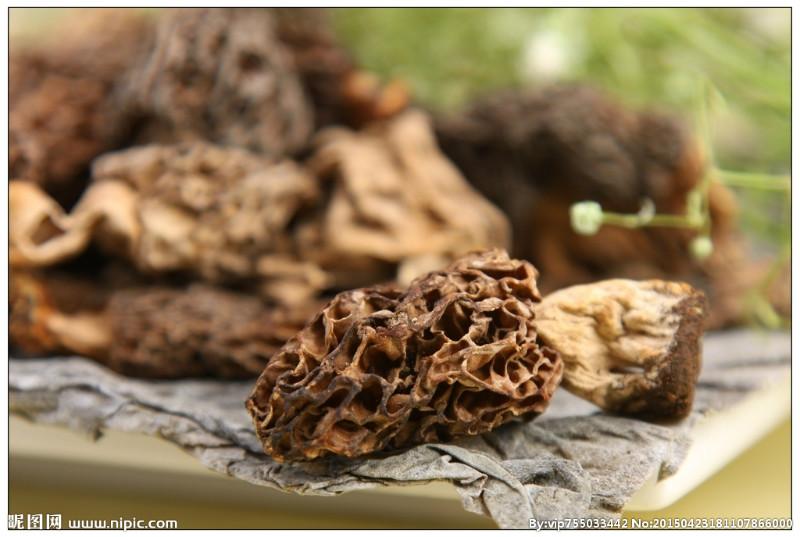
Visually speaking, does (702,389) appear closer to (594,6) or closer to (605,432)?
(605,432)

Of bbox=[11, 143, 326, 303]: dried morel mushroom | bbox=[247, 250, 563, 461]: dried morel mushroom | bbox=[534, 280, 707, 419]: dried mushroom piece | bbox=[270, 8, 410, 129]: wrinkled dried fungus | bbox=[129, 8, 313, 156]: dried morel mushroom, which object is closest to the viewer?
bbox=[247, 250, 563, 461]: dried morel mushroom

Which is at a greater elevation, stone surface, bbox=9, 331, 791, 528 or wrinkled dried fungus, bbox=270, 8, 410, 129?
wrinkled dried fungus, bbox=270, 8, 410, 129

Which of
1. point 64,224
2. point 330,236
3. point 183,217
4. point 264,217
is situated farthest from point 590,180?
point 64,224

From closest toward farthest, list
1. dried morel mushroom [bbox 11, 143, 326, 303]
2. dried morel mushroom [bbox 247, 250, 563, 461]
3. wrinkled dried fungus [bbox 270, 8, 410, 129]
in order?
dried morel mushroom [bbox 247, 250, 563, 461]
dried morel mushroom [bbox 11, 143, 326, 303]
wrinkled dried fungus [bbox 270, 8, 410, 129]

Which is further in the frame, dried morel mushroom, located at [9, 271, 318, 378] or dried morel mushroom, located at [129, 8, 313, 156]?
dried morel mushroom, located at [129, 8, 313, 156]

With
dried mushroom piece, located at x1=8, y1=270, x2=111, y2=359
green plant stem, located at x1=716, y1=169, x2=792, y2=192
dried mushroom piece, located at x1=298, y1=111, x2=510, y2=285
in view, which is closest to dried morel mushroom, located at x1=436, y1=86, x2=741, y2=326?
dried mushroom piece, located at x1=298, y1=111, x2=510, y2=285

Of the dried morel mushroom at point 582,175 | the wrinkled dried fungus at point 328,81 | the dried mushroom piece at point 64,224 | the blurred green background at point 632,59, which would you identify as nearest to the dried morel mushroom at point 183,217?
the dried mushroom piece at point 64,224

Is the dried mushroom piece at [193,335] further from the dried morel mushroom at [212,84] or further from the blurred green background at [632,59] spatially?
the blurred green background at [632,59]

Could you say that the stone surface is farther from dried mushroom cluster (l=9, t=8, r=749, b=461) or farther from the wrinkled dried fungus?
the wrinkled dried fungus
